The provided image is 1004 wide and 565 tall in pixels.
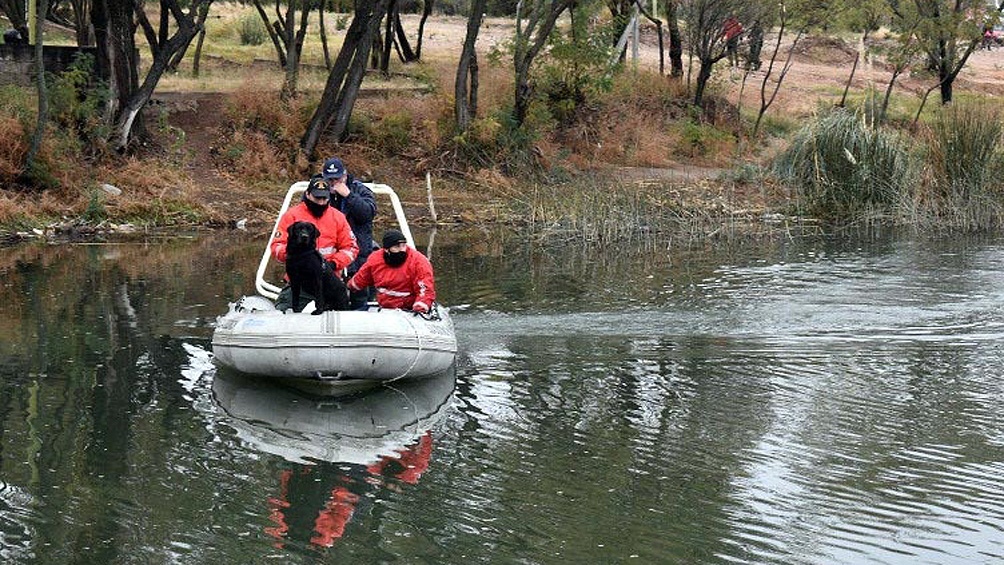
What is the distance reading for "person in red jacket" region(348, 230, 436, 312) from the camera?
12.9 meters

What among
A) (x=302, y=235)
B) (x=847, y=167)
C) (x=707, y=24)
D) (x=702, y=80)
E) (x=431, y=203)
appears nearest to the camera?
(x=302, y=235)

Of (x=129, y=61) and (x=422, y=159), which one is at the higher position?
(x=129, y=61)

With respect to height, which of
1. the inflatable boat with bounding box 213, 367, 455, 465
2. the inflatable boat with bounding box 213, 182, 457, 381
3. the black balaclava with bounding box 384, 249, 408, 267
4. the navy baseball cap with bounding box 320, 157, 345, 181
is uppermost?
the navy baseball cap with bounding box 320, 157, 345, 181

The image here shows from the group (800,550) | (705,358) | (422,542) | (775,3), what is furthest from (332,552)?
(775,3)

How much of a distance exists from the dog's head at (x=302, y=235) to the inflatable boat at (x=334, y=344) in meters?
0.55

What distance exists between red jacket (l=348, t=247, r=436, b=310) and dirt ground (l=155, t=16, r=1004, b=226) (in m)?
14.0

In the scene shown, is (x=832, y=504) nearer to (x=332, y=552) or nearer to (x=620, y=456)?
(x=620, y=456)

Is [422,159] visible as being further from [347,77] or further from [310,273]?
[310,273]

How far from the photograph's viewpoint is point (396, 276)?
42.6 ft

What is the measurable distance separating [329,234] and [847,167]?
1407cm

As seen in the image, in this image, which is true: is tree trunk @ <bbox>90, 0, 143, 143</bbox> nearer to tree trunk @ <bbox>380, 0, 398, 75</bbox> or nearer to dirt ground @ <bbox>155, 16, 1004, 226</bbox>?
dirt ground @ <bbox>155, 16, 1004, 226</bbox>

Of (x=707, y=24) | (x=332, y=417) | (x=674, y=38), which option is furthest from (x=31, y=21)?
→ (x=332, y=417)

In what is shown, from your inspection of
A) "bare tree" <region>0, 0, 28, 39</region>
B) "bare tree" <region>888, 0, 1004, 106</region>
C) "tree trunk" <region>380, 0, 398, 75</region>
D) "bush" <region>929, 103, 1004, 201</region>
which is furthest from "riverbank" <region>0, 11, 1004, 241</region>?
"bare tree" <region>0, 0, 28, 39</region>

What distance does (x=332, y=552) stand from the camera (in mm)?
8430
